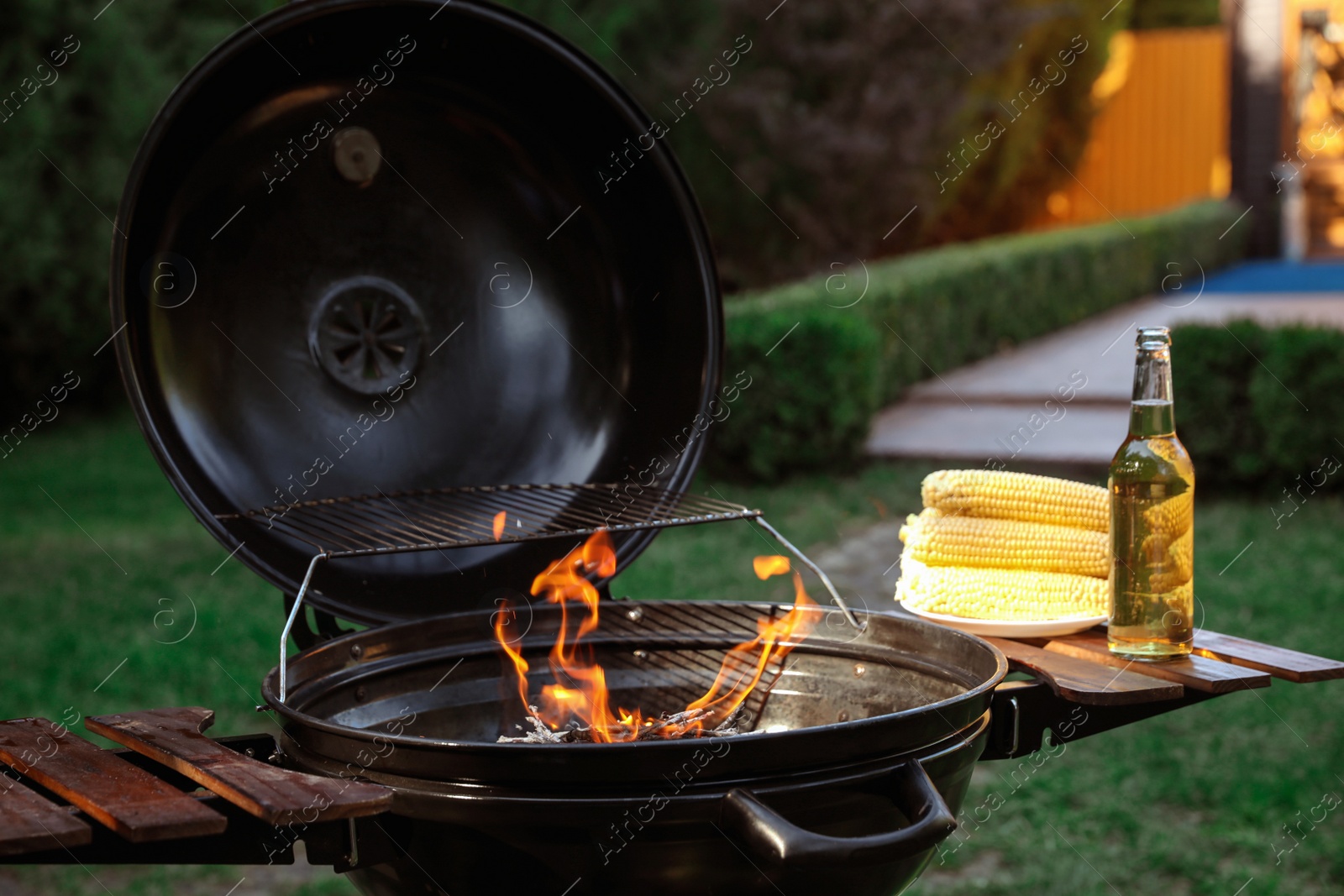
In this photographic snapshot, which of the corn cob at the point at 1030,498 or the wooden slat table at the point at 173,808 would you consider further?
the corn cob at the point at 1030,498

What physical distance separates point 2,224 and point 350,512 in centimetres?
863

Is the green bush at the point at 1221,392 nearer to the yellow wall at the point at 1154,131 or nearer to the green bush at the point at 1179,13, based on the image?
the yellow wall at the point at 1154,131

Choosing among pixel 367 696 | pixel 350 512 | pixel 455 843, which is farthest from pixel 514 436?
pixel 455 843

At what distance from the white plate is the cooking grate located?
0.59 feet

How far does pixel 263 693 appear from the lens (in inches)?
65.0

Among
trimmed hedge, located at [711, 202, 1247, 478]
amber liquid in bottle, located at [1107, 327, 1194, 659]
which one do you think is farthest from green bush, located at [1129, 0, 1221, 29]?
amber liquid in bottle, located at [1107, 327, 1194, 659]

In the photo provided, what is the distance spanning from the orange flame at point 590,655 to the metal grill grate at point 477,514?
0.21 ft

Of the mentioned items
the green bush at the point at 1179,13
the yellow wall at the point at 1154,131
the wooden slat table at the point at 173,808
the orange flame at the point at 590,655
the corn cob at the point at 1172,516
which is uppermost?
the green bush at the point at 1179,13

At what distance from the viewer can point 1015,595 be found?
212 centimetres

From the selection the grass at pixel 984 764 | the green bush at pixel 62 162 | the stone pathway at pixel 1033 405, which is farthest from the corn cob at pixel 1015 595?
the green bush at pixel 62 162

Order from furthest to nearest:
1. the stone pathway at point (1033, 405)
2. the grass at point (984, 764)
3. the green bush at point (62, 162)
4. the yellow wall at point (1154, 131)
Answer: the yellow wall at point (1154, 131) < the green bush at point (62, 162) < the stone pathway at point (1033, 405) < the grass at point (984, 764)

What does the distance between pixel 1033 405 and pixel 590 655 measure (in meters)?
Result: 7.63

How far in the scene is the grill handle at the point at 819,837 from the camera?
1325 millimetres

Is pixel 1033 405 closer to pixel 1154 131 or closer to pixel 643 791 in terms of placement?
pixel 643 791
